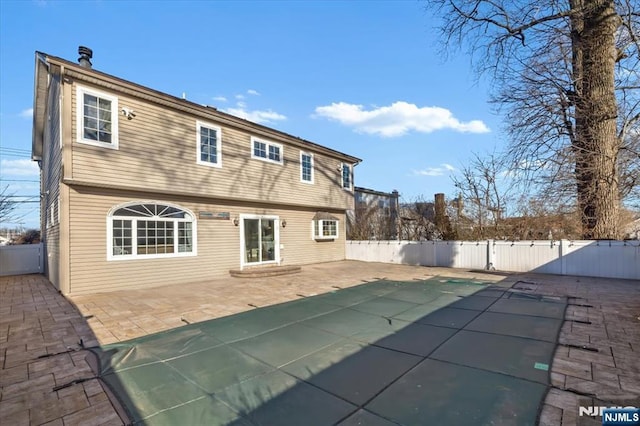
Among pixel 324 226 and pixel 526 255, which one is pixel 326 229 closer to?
pixel 324 226

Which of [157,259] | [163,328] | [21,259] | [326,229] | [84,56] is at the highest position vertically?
[84,56]

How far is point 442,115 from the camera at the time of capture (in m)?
18.8

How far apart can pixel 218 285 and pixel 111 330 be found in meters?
4.00

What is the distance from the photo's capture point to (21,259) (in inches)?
505

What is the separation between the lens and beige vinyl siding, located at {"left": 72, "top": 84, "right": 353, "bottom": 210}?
7.71 metres

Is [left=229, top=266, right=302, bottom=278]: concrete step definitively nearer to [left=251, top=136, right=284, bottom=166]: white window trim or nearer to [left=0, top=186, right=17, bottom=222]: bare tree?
[left=251, top=136, right=284, bottom=166]: white window trim

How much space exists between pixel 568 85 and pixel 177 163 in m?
12.5

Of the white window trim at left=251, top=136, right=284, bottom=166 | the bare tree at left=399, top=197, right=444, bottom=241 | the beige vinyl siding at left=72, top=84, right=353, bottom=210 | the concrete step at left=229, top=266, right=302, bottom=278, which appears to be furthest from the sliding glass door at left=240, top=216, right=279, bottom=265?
the bare tree at left=399, top=197, right=444, bottom=241

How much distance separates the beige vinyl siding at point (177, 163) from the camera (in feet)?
25.3

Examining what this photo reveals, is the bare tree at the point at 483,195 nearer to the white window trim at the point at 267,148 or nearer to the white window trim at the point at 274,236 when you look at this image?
the white window trim at the point at 274,236

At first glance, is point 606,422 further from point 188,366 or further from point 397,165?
point 397,165

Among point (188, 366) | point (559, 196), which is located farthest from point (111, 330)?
point (559, 196)

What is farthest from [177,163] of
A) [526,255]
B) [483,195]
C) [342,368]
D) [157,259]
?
[483,195]

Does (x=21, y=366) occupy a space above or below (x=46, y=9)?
below
